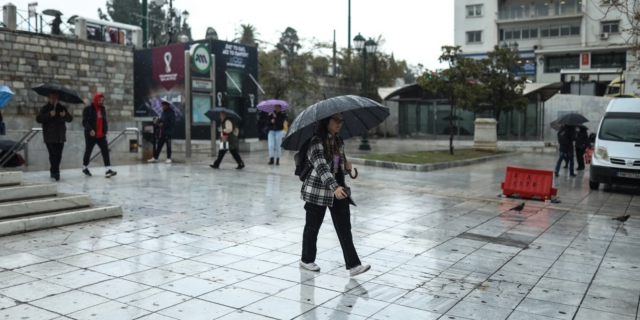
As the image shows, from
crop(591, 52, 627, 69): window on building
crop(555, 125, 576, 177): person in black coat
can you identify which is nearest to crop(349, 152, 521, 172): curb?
crop(555, 125, 576, 177): person in black coat

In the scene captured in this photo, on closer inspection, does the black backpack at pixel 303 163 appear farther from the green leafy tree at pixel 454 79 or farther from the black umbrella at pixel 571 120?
the green leafy tree at pixel 454 79

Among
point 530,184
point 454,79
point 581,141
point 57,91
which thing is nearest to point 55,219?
point 57,91

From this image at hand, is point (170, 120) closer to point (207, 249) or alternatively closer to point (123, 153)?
point (123, 153)

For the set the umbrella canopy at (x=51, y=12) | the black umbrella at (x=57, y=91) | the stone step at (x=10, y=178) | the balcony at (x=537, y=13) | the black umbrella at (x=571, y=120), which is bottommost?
→ the stone step at (x=10, y=178)

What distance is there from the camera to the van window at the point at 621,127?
43.3 ft

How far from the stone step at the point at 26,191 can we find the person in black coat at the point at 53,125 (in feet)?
12.4

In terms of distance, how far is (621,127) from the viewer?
13.5m

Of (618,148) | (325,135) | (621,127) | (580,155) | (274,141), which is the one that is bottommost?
(580,155)

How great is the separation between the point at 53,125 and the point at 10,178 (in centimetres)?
406

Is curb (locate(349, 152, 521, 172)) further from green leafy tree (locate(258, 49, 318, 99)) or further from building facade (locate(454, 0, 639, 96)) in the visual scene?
building facade (locate(454, 0, 639, 96))

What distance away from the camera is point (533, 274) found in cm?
571

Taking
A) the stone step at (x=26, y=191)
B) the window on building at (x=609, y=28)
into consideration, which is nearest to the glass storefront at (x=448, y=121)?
the window on building at (x=609, y=28)

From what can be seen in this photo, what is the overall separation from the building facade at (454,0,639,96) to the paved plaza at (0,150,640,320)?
48.8 metres

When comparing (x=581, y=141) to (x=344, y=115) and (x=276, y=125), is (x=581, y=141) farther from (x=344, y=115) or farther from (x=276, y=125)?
(x=344, y=115)
